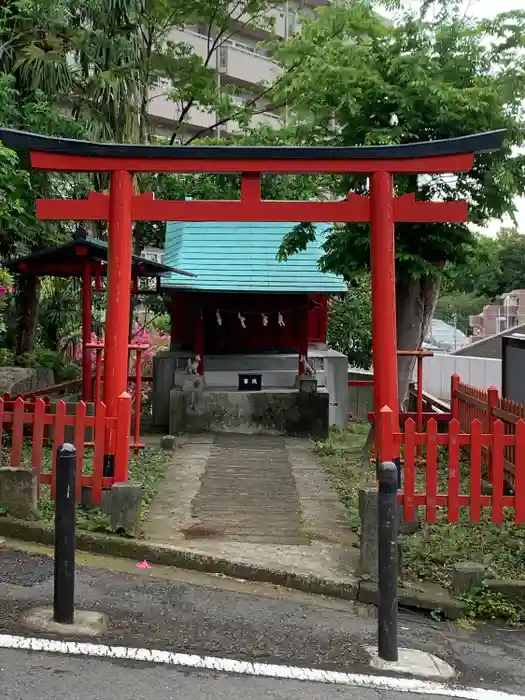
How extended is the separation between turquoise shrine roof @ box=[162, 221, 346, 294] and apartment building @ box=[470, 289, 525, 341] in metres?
33.4

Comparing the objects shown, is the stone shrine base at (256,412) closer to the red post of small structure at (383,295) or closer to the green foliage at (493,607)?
the red post of small structure at (383,295)

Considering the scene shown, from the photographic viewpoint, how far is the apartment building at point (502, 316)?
156 feet

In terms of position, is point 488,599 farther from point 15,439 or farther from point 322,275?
point 322,275

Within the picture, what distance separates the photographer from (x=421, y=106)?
8.95 meters

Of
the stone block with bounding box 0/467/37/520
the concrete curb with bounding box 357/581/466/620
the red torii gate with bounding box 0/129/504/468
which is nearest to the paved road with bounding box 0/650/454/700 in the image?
the concrete curb with bounding box 357/581/466/620

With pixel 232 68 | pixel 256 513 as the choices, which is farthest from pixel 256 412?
pixel 232 68

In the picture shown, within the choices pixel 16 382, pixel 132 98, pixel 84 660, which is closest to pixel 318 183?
pixel 132 98

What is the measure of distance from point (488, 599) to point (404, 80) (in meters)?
6.52

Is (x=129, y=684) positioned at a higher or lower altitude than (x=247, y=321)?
lower

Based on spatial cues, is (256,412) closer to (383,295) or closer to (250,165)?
(383,295)

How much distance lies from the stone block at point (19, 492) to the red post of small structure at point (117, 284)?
106cm

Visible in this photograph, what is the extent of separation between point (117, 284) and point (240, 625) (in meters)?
3.64

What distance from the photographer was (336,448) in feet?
39.0

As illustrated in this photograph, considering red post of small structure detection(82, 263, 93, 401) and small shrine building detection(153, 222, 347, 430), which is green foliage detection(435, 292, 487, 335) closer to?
small shrine building detection(153, 222, 347, 430)
